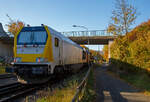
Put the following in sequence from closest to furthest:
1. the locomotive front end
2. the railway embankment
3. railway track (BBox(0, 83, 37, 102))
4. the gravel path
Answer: railway track (BBox(0, 83, 37, 102)) → the gravel path → the locomotive front end → the railway embankment

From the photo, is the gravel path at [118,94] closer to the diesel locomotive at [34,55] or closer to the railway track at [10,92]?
the diesel locomotive at [34,55]

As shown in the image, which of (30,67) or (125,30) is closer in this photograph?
(30,67)

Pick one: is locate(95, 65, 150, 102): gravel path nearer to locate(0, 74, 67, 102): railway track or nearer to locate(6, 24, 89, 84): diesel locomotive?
locate(0, 74, 67, 102): railway track

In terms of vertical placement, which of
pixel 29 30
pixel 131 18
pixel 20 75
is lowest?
pixel 20 75

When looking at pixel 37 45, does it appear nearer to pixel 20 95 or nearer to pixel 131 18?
pixel 20 95

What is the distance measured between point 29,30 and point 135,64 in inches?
417

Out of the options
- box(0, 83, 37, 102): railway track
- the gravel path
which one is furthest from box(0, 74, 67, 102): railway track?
the gravel path

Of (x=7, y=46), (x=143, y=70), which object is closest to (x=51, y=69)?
(x=143, y=70)

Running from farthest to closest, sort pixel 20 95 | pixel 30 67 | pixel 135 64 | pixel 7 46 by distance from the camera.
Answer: pixel 7 46
pixel 135 64
pixel 30 67
pixel 20 95

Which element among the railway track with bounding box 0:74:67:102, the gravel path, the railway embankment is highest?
the railway embankment

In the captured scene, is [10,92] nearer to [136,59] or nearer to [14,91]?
[14,91]

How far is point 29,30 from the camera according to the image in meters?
10.1

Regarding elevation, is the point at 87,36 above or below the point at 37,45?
above

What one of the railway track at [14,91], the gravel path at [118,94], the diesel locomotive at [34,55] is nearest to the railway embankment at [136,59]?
the gravel path at [118,94]
